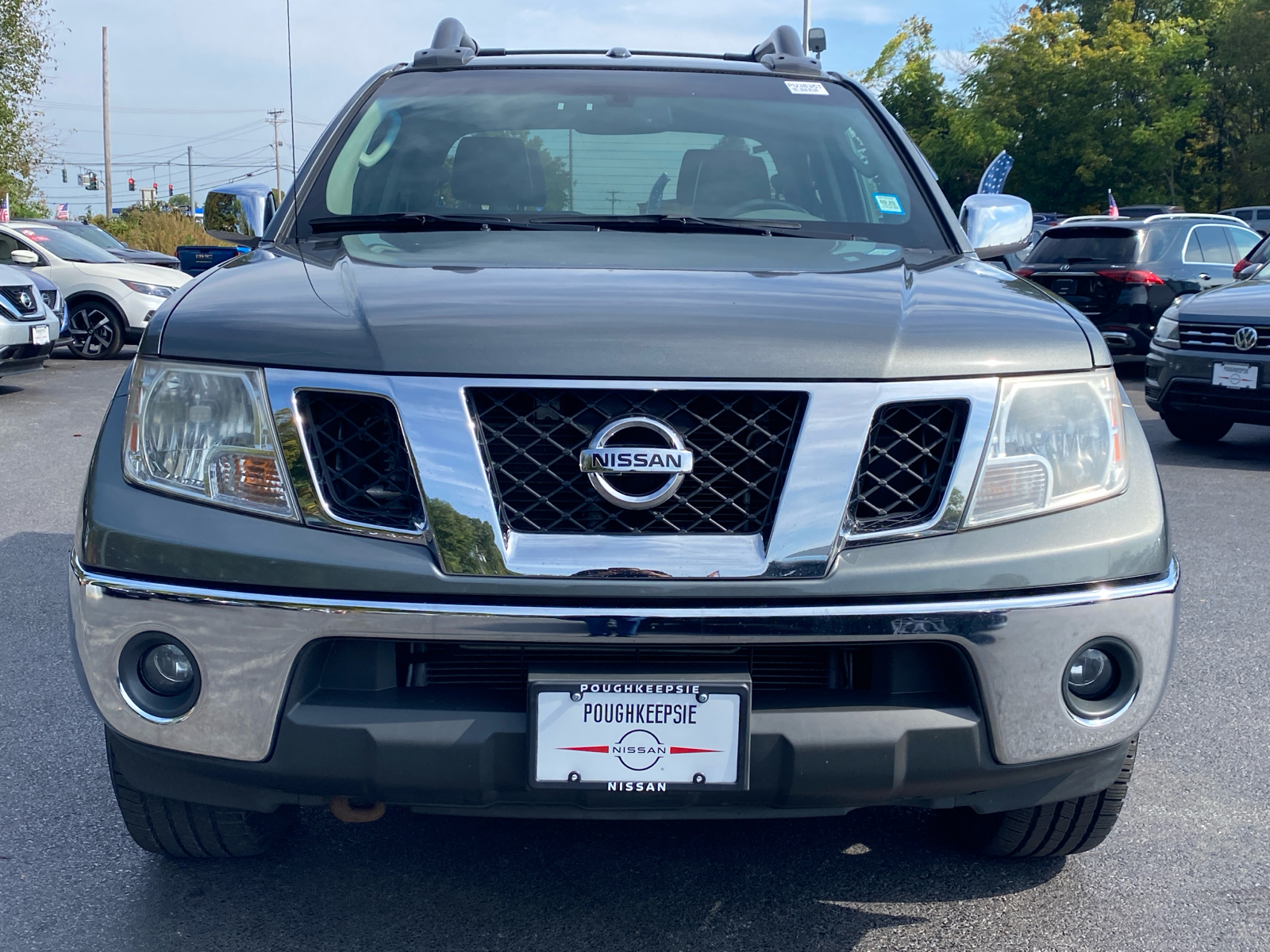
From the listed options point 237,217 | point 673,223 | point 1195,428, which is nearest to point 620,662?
point 673,223

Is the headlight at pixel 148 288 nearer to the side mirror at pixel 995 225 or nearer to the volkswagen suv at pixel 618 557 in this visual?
the side mirror at pixel 995 225

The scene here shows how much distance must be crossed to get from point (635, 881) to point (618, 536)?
0.95 metres

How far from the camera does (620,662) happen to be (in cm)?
209

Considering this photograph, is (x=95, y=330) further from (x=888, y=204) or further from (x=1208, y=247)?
(x=888, y=204)

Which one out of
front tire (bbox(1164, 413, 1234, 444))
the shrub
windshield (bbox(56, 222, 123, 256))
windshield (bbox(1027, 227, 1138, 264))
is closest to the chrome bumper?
front tire (bbox(1164, 413, 1234, 444))

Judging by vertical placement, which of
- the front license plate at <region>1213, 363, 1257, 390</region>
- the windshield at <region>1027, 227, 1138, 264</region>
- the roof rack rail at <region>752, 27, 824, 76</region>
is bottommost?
the front license plate at <region>1213, 363, 1257, 390</region>

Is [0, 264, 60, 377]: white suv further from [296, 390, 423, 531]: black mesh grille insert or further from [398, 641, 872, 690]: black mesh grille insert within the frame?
[398, 641, 872, 690]: black mesh grille insert

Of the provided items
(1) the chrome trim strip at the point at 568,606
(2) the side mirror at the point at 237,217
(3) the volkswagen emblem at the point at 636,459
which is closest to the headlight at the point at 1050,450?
(1) the chrome trim strip at the point at 568,606

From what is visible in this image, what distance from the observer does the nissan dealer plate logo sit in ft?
26.6

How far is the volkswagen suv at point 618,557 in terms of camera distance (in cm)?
205

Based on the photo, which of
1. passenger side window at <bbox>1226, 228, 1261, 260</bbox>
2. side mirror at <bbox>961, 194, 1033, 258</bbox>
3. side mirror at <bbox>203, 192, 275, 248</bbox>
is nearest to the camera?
side mirror at <bbox>961, 194, 1033, 258</bbox>

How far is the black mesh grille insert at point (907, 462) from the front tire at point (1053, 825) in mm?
719

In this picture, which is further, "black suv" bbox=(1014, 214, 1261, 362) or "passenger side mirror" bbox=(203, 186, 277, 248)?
"black suv" bbox=(1014, 214, 1261, 362)

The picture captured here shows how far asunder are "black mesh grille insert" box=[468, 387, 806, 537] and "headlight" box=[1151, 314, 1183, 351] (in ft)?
23.9
